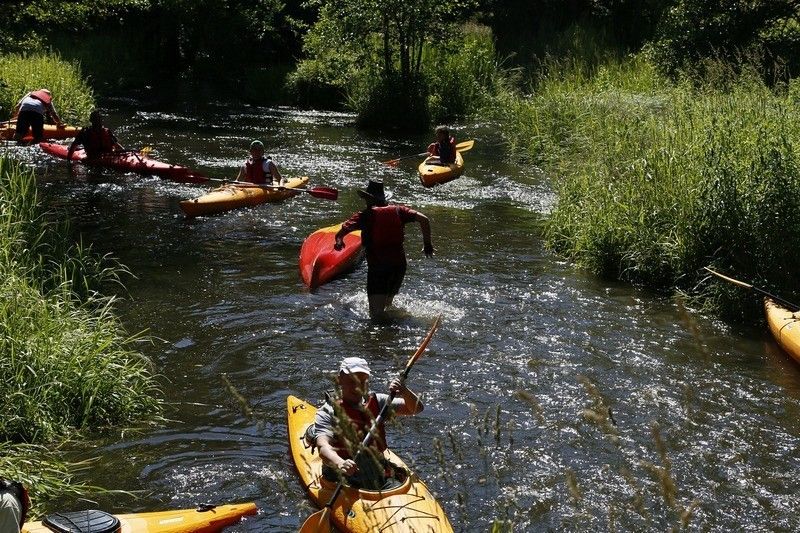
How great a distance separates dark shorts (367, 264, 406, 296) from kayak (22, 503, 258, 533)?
351cm

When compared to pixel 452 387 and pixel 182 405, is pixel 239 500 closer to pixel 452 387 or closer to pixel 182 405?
pixel 182 405

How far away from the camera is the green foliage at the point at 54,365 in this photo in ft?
19.1

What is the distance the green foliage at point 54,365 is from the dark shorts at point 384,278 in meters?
2.15

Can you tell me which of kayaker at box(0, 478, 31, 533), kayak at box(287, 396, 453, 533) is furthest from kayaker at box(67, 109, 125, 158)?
kayaker at box(0, 478, 31, 533)

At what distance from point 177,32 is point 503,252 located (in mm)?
17976

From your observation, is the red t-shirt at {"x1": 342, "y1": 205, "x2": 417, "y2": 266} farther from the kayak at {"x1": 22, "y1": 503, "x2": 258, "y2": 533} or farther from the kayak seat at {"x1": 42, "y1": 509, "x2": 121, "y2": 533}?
the kayak seat at {"x1": 42, "y1": 509, "x2": 121, "y2": 533}

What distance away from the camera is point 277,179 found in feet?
41.8

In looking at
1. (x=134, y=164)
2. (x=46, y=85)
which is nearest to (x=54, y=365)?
(x=134, y=164)

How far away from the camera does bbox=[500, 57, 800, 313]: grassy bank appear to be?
28.2ft

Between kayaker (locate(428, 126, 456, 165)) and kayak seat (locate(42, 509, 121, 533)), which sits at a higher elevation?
kayaker (locate(428, 126, 456, 165))

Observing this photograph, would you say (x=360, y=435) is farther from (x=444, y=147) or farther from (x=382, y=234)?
(x=444, y=147)

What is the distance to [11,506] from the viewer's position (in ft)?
12.6

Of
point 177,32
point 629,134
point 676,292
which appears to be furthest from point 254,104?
point 676,292

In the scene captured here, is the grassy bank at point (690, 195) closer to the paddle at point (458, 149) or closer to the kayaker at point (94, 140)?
the paddle at point (458, 149)
